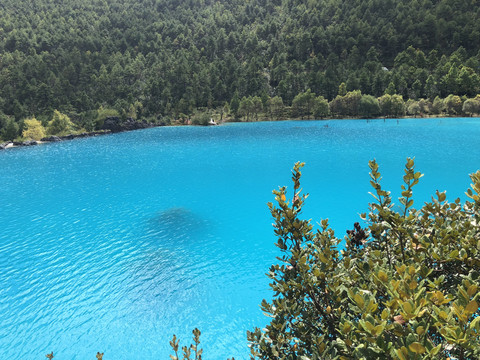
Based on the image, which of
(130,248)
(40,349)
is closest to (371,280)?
(40,349)

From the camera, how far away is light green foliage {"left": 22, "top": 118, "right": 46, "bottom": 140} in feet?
316

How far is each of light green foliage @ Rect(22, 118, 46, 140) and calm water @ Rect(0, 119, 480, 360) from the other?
59.8 meters

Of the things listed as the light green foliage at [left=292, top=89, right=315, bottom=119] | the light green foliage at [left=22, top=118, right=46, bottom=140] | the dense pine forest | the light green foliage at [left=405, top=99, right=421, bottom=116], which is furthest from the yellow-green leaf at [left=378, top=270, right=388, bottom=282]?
the light green foliage at [left=292, top=89, right=315, bottom=119]

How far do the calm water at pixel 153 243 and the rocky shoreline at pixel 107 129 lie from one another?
52472 mm

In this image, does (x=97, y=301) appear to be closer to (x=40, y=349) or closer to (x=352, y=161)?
(x=40, y=349)

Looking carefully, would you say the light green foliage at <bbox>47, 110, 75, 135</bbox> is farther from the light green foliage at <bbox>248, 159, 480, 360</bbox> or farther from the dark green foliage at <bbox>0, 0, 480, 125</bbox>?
the light green foliage at <bbox>248, 159, 480, 360</bbox>

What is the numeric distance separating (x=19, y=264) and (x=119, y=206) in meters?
11.5

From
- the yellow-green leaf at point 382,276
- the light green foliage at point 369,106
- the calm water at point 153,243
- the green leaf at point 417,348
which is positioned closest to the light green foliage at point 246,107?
the light green foliage at point 369,106

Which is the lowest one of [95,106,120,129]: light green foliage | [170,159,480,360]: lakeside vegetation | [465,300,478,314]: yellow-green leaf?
[95,106,120,129]: light green foliage

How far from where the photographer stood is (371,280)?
3.38 metres

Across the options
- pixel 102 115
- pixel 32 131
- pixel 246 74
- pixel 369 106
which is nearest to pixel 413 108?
pixel 369 106

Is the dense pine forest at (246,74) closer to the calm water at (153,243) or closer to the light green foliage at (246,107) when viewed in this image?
the light green foliage at (246,107)

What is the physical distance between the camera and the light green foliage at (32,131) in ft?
316

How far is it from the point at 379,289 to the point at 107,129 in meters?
136
